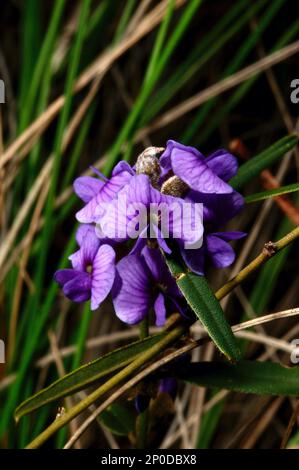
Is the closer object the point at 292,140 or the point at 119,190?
the point at 119,190

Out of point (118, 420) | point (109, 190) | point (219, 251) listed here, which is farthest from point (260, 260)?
point (118, 420)

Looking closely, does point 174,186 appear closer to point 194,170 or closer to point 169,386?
point 194,170

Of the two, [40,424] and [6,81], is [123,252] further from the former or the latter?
[6,81]

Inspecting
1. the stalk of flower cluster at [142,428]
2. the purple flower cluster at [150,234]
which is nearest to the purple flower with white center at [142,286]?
the purple flower cluster at [150,234]

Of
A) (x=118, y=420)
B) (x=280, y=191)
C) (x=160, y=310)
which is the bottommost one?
(x=118, y=420)

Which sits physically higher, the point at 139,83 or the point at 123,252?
the point at 139,83

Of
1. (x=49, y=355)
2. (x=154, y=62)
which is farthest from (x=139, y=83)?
(x=49, y=355)
